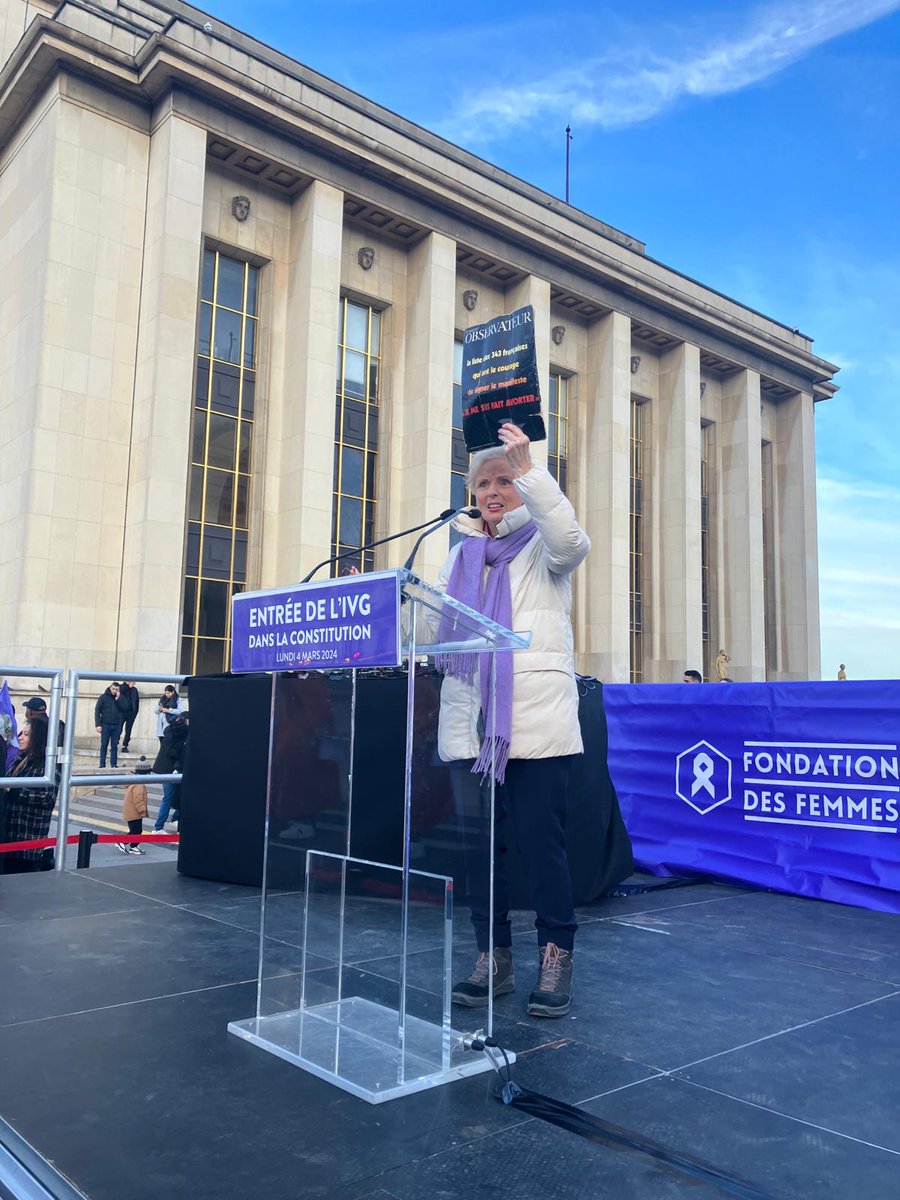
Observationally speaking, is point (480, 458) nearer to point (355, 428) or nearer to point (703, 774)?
point (703, 774)

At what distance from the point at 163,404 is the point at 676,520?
65.5ft

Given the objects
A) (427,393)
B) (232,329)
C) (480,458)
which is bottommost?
(480,458)

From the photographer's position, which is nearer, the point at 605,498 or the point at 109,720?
the point at 109,720

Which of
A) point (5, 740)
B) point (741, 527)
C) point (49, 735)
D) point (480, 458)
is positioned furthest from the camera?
point (741, 527)

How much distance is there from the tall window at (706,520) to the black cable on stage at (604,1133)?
35338 mm

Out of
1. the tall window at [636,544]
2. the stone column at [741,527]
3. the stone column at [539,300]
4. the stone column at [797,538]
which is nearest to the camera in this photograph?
the stone column at [539,300]

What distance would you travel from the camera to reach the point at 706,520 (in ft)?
123

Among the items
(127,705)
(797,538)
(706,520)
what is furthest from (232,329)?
(797,538)

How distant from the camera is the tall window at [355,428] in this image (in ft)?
86.8

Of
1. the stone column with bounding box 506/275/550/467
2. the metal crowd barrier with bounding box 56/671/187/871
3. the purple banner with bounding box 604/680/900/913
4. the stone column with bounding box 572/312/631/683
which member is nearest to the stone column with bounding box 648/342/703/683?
the stone column with bounding box 572/312/631/683

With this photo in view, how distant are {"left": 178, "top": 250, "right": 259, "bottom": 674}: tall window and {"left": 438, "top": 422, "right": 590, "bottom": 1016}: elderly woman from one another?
68.3 feet

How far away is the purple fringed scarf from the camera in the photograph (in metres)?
3.27

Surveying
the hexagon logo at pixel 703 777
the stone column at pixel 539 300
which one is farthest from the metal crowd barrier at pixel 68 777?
the stone column at pixel 539 300

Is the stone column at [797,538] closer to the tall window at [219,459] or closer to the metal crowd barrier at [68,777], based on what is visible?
the tall window at [219,459]
